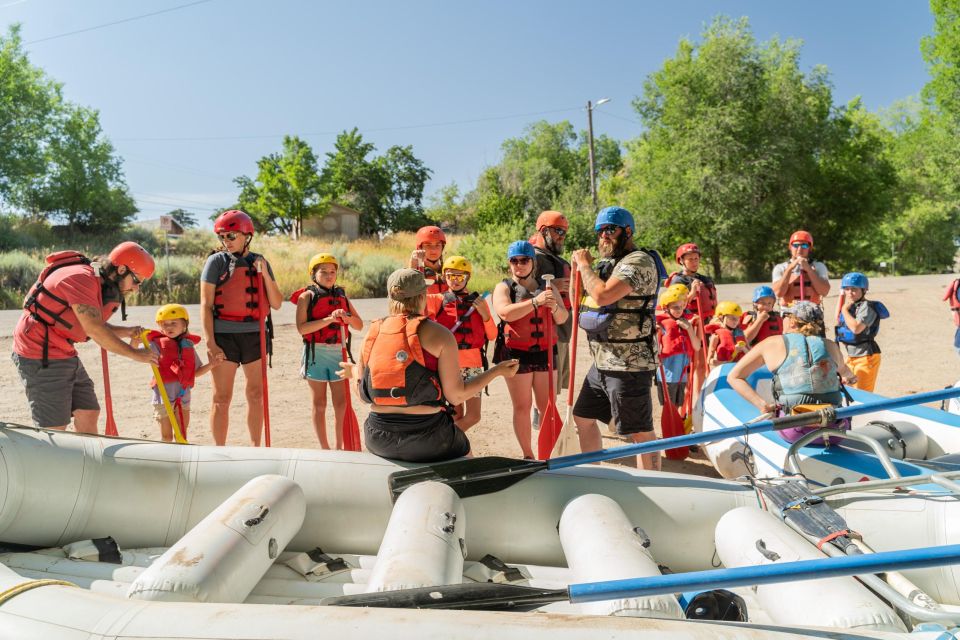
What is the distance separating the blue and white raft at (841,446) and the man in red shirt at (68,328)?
Result: 4011 mm

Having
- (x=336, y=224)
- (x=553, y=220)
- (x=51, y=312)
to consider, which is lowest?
(x=51, y=312)

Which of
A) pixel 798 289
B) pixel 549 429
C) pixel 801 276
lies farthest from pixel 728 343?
pixel 549 429

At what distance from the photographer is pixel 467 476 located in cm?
329

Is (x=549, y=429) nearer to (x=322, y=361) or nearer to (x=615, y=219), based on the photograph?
(x=615, y=219)

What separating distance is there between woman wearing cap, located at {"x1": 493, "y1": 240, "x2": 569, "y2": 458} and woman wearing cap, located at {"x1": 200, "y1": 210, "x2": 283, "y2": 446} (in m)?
1.65

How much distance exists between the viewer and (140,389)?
28.3ft

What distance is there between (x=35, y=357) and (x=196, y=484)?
5.24 ft

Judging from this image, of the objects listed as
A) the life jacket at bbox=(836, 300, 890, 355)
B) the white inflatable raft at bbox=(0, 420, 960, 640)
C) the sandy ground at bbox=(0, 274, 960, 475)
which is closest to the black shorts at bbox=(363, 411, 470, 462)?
the white inflatable raft at bbox=(0, 420, 960, 640)

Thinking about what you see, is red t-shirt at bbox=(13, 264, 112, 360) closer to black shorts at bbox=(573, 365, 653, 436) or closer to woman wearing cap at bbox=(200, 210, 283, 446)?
woman wearing cap at bbox=(200, 210, 283, 446)

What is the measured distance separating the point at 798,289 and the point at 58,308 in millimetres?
6003

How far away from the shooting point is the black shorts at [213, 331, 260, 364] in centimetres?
488

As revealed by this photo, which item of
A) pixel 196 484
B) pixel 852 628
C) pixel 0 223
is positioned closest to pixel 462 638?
pixel 852 628

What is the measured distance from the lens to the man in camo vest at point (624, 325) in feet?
13.3

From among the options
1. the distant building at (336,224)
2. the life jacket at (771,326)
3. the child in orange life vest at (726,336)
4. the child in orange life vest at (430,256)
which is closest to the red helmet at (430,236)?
the child in orange life vest at (430,256)
